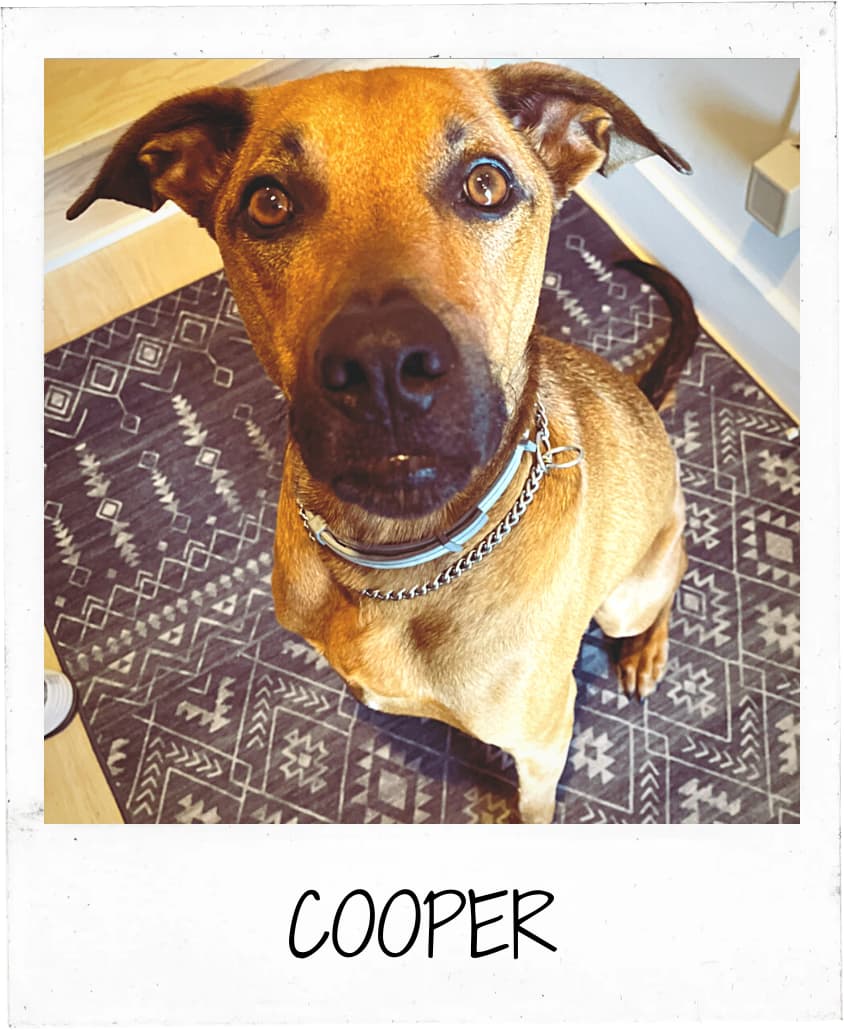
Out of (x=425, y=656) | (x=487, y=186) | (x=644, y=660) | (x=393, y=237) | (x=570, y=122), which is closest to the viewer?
(x=393, y=237)

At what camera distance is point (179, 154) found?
193cm

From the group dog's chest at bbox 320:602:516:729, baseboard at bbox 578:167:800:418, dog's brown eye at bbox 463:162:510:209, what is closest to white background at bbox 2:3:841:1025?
dog's chest at bbox 320:602:516:729

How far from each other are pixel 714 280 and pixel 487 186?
5.81 feet

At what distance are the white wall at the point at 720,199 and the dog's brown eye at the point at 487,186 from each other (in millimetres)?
871

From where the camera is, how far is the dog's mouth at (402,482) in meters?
1.57

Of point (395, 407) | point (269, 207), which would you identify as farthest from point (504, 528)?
point (269, 207)

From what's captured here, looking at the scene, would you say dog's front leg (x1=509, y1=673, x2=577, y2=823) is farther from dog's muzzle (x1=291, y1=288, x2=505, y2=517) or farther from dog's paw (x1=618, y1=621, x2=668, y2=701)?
dog's muzzle (x1=291, y1=288, x2=505, y2=517)

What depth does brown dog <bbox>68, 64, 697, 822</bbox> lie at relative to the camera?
1527 millimetres

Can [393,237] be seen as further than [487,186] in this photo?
No

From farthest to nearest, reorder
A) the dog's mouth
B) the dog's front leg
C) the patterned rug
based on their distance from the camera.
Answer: the patterned rug < the dog's front leg < the dog's mouth

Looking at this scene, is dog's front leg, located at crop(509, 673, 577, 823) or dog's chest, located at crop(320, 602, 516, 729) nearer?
dog's chest, located at crop(320, 602, 516, 729)

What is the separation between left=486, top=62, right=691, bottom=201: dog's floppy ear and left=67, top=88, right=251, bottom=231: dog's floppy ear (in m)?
0.49

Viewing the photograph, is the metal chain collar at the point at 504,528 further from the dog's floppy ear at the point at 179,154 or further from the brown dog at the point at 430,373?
the dog's floppy ear at the point at 179,154
